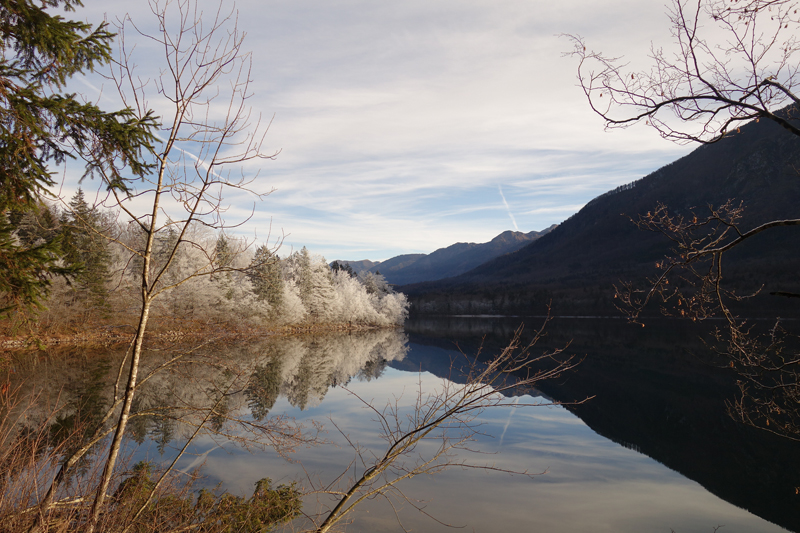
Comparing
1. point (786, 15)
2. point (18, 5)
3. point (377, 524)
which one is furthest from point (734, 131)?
point (377, 524)

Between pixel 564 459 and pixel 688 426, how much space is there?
7.42 m

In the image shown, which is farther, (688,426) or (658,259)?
(658,259)

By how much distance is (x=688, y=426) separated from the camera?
1772 centimetres

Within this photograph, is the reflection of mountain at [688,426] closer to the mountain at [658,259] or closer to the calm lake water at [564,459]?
the calm lake water at [564,459]

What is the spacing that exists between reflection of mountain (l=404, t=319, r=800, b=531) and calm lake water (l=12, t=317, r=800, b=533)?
6cm

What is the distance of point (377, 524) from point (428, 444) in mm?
5600

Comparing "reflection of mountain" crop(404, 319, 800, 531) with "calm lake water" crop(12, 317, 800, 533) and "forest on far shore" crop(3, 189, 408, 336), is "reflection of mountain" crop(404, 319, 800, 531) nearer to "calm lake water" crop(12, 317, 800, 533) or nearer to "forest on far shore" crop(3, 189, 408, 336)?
"calm lake water" crop(12, 317, 800, 533)

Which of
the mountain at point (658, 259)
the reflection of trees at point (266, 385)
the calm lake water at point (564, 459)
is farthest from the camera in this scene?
the mountain at point (658, 259)

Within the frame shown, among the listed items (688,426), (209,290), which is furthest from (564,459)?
(209,290)

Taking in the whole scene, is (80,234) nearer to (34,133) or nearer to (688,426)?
(34,133)

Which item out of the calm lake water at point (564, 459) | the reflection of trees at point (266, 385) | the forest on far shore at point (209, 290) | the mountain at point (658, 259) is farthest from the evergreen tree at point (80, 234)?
the mountain at point (658, 259)

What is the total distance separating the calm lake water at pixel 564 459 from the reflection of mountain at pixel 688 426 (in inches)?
2.3

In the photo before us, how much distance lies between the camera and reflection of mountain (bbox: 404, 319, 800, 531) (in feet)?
38.9

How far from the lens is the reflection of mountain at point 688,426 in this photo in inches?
467
